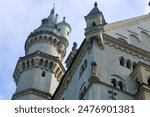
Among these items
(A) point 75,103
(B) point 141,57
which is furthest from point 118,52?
(A) point 75,103

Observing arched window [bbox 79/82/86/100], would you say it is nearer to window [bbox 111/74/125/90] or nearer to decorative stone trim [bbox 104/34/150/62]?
window [bbox 111/74/125/90]

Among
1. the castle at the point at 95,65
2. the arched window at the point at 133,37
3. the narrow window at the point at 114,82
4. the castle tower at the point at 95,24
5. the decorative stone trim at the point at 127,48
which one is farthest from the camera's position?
the arched window at the point at 133,37

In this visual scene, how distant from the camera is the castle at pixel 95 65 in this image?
20594 mm

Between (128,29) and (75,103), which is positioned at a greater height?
(128,29)

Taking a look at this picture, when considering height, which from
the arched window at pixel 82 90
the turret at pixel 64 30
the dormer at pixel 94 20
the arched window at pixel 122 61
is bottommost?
the arched window at pixel 82 90

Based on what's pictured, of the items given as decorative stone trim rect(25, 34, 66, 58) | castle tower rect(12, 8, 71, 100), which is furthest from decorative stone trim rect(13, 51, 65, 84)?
decorative stone trim rect(25, 34, 66, 58)

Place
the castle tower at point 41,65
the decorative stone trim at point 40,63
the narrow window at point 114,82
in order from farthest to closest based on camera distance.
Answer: the decorative stone trim at point 40,63 → the castle tower at point 41,65 → the narrow window at point 114,82

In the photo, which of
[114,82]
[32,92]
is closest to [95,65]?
[114,82]

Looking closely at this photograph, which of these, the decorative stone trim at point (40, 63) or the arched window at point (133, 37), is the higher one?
the decorative stone trim at point (40, 63)

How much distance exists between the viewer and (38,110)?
47.0 ft

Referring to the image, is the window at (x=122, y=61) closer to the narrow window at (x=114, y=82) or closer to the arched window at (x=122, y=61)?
the arched window at (x=122, y=61)

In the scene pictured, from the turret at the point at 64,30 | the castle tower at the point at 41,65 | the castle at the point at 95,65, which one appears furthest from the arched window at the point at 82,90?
the turret at the point at 64,30

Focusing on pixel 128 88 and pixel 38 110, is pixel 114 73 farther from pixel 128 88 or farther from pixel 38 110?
pixel 38 110

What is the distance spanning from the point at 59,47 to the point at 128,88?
14225mm
